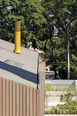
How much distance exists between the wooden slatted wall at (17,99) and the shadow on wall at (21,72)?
0.71 meters

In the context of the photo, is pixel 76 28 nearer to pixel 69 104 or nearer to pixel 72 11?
pixel 72 11

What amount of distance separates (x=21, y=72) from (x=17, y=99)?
1698 mm

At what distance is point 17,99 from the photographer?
599 centimetres

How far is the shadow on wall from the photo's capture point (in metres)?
6.95

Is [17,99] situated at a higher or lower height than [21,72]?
lower

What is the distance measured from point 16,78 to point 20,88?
0.83 m

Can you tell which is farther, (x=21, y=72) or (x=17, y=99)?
(x=21, y=72)

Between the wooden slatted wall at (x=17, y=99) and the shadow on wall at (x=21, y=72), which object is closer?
the wooden slatted wall at (x=17, y=99)

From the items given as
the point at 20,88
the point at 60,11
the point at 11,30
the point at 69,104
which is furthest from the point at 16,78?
the point at 60,11

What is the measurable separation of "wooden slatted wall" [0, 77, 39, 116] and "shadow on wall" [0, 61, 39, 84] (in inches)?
27.9

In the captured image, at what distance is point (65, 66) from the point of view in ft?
105

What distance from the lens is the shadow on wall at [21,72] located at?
6.95m

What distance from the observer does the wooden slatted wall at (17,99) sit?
5.95 meters

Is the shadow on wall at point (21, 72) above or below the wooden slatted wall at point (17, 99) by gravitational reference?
above
